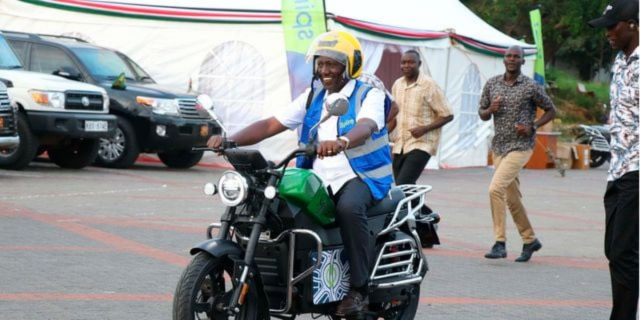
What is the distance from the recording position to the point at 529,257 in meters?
11.3

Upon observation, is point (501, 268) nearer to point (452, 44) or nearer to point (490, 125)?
point (452, 44)

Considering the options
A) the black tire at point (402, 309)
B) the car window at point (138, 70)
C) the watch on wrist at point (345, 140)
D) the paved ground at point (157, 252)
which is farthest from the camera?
the car window at point (138, 70)

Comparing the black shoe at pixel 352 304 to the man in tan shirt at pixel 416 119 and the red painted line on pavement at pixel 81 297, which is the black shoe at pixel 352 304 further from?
the man in tan shirt at pixel 416 119

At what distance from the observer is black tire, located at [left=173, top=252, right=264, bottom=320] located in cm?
598

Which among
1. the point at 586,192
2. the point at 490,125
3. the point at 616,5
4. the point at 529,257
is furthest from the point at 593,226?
the point at 490,125

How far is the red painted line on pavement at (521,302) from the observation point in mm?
8773

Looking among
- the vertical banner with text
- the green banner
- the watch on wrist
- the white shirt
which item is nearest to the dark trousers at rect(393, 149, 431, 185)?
the white shirt

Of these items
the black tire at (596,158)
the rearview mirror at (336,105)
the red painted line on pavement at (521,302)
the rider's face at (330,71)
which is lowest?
the black tire at (596,158)

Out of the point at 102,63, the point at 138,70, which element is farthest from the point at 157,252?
the point at 138,70

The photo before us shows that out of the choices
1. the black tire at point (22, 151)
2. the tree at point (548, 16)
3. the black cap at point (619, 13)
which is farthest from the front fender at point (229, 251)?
the tree at point (548, 16)

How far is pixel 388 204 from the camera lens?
711 centimetres

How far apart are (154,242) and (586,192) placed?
11.3 meters

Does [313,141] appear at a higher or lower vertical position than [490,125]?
higher

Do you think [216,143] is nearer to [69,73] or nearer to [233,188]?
[233,188]
